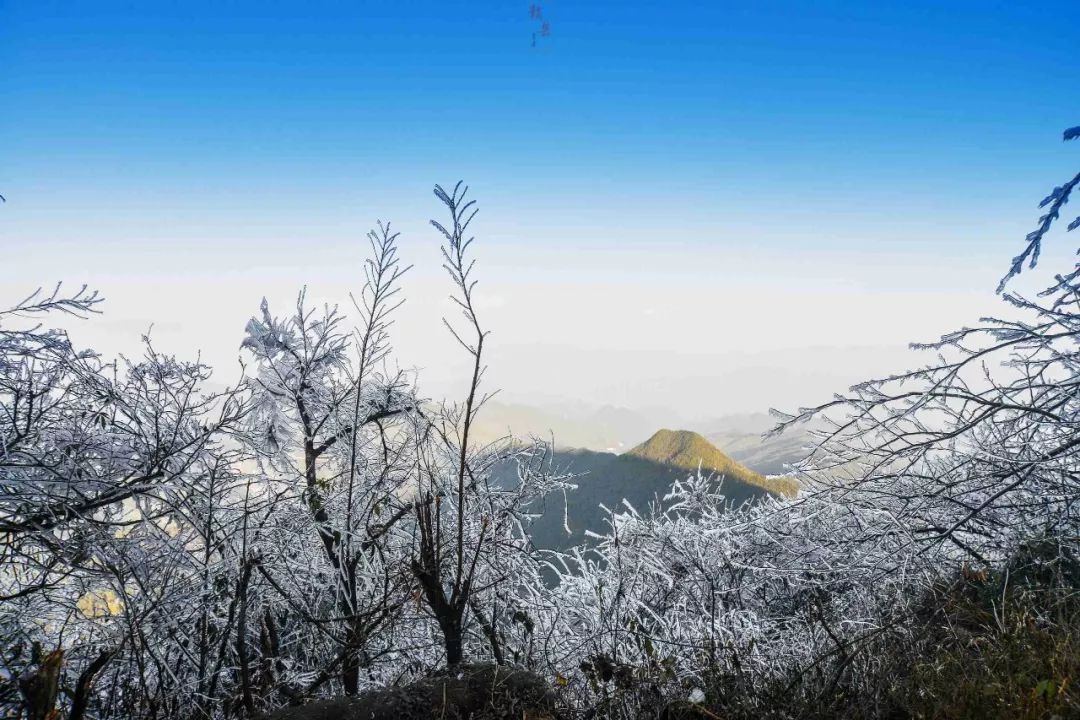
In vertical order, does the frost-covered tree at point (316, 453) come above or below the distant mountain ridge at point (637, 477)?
above

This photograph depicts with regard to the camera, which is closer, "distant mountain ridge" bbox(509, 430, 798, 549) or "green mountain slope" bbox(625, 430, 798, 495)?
"distant mountain ridge" bbox(509, 430, 798, 549)

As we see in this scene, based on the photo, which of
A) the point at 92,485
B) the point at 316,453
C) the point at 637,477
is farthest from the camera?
the point at 637,477

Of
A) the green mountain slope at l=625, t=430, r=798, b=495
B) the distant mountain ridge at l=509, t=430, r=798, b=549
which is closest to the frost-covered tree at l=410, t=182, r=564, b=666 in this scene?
the distant mountain ridge at l=509, t=430, r=798, b=549

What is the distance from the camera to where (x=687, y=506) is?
997 centimetres

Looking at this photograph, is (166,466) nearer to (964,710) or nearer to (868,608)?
(964,710)

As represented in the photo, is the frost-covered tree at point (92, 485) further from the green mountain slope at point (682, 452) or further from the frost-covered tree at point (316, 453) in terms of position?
the green mountain slope at point (682, 452)

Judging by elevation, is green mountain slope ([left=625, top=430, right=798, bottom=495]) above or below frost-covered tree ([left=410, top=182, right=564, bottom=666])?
below

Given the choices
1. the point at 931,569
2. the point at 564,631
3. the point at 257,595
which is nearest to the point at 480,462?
the point at 564,631

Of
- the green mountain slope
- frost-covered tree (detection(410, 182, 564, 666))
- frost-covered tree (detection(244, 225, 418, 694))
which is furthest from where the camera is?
the green mountain slope

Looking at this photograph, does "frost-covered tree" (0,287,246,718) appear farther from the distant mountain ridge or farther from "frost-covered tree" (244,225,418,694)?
the distant mountain ridge

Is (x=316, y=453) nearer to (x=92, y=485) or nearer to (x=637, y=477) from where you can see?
(x=92, y=485)

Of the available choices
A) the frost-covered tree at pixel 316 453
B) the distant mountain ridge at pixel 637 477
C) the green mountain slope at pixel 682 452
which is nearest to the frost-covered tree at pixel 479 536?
the frost-covered tree at pixel 316 453

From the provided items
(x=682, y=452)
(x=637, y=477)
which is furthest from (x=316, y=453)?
(x=682, y=452)

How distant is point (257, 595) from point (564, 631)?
3661 mm
